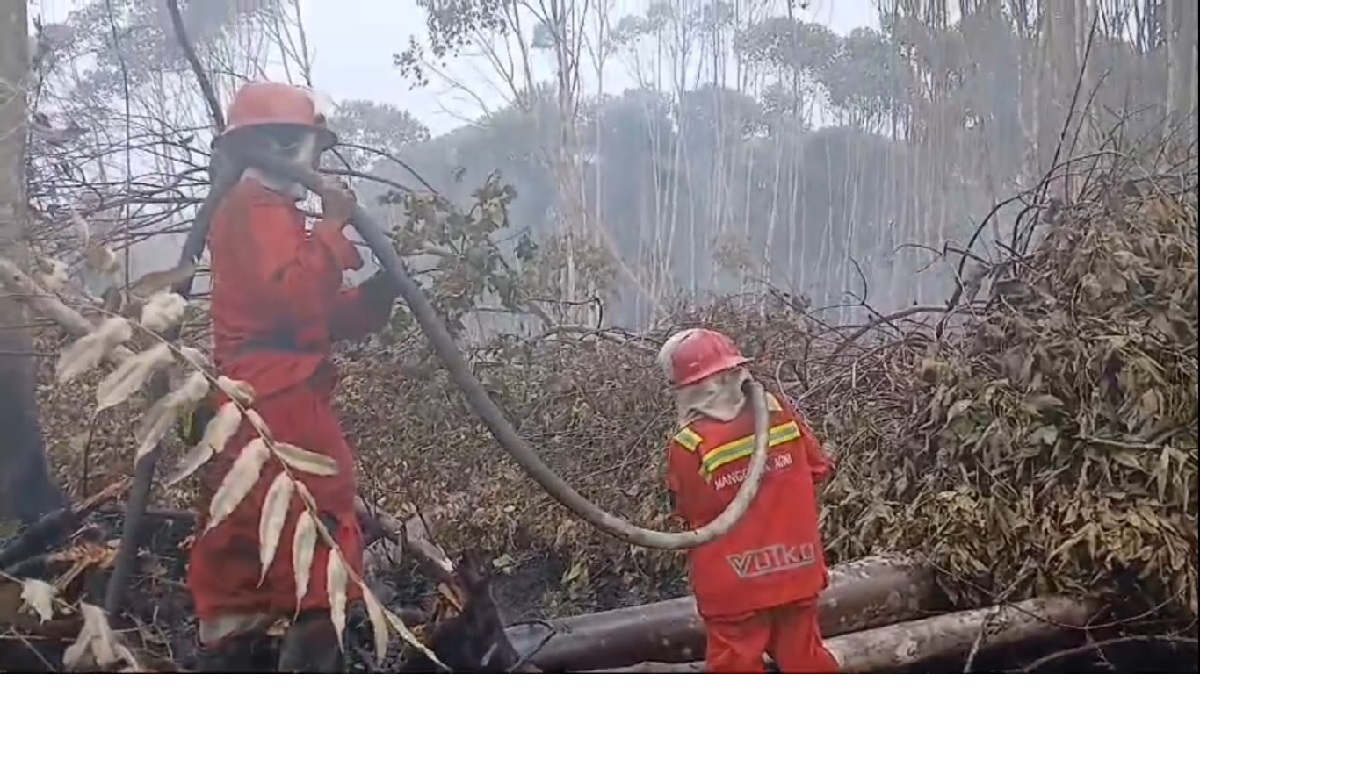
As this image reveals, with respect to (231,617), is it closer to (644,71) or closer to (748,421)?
Answer: (748,421)

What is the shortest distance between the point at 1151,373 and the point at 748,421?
0.73 metres

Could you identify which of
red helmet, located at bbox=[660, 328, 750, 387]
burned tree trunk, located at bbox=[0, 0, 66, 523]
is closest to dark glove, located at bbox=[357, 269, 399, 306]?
red helmet, located at bbox=[660, 328, 750, 387]

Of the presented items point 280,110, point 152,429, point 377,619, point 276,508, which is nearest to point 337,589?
point 377,619

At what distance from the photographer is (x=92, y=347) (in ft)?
6.49

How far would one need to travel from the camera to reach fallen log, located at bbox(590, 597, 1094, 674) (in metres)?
2.05

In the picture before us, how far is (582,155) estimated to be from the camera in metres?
2.07

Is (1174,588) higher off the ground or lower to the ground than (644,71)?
lower

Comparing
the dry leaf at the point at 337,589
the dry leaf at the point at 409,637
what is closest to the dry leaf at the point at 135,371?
the dry leaf at the point at 337,589

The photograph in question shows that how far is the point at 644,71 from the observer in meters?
2.05
